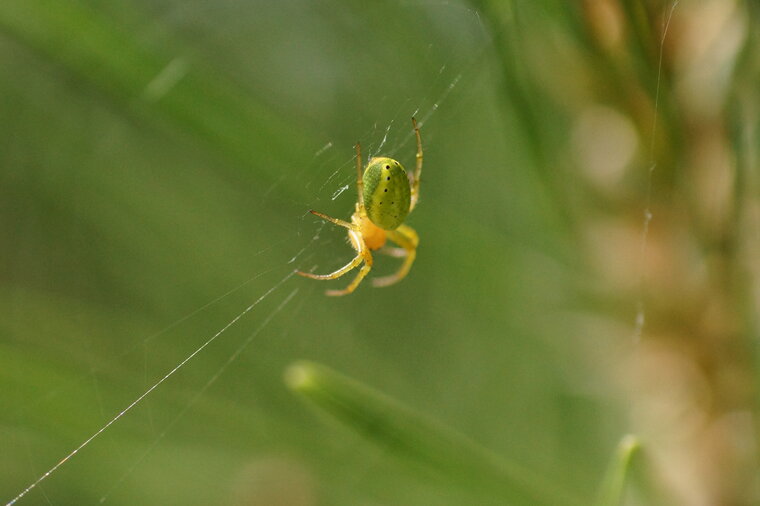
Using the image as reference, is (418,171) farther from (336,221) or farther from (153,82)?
Answer: (153,82)

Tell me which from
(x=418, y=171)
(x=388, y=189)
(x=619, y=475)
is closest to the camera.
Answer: (x=619, y=475)

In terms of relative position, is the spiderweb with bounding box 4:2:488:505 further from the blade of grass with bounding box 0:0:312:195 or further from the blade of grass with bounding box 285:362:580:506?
the blade of grass with bounding box 285:362:580:506

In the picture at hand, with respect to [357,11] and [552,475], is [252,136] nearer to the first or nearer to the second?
[357,11]

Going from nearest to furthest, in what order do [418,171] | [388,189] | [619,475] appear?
1. [619,475]
2. [388,189]
3. [418,171]

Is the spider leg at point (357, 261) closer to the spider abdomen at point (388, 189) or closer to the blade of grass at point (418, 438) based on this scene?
the spider abdomen at point (388, 189)

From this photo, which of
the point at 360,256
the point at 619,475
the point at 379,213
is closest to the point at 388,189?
the point at 379,213

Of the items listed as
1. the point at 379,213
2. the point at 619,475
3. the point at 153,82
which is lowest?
the point at 619,475

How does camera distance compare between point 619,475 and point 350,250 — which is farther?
point 350,250
